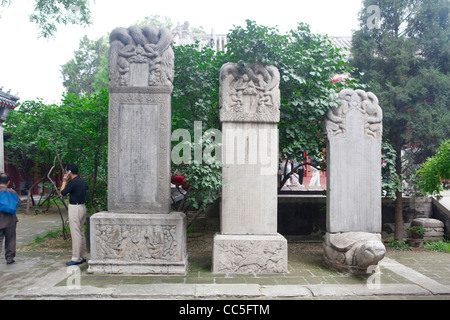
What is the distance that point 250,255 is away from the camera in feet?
15.7

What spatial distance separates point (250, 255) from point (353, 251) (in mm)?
1483

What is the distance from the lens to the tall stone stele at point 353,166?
5.29 m

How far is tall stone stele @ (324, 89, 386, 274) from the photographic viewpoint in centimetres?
529

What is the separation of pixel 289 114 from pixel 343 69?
4.92ft

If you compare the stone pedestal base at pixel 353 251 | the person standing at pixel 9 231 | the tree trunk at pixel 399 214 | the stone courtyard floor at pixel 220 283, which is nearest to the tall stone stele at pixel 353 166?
the stone pedestal base at pixel 353 251

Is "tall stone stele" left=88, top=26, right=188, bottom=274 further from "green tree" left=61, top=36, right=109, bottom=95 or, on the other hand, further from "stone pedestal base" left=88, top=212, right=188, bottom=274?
"green tree" left=61, top=36, right=109, bottom=95

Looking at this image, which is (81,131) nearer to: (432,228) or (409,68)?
(409,68)

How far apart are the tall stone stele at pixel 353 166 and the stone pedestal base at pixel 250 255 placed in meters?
0.97

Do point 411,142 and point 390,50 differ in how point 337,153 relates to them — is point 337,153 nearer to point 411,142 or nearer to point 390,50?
point 411,142

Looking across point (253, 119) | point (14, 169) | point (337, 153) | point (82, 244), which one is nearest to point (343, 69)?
point (337, 153)

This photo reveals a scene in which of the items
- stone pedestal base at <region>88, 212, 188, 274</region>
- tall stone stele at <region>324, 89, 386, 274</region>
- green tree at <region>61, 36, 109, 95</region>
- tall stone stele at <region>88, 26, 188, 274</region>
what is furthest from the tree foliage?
green tree at <region>61, 36, 109, 95</region>

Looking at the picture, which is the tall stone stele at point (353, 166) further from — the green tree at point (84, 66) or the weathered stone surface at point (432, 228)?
the green tree at point (84, 66)

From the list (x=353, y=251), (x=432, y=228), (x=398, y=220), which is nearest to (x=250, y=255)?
(x=353, y=251)

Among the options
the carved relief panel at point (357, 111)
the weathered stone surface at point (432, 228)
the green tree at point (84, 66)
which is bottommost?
the weathered stone surface at point (432, 228)
